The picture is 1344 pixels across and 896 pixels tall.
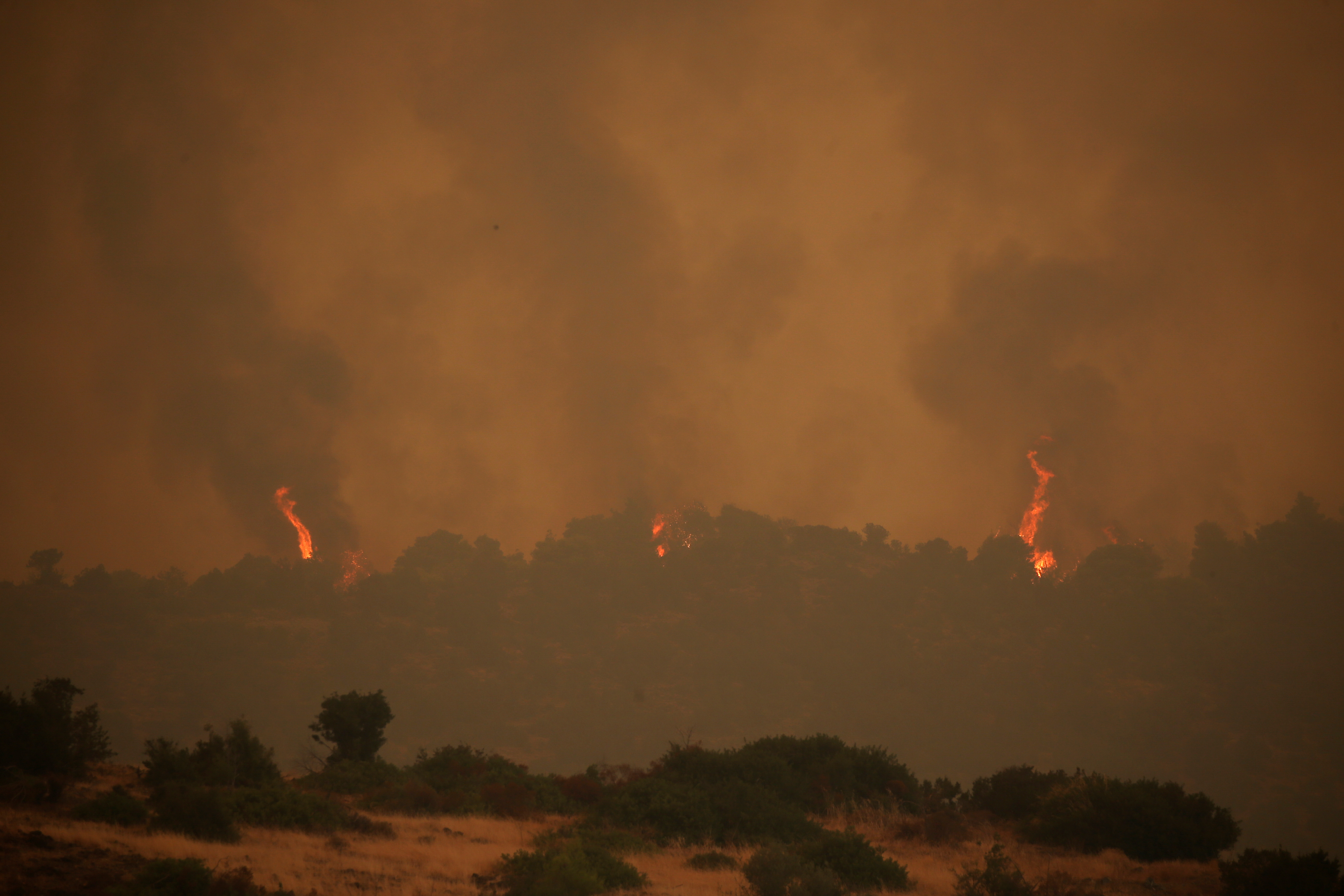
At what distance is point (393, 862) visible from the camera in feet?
44.5

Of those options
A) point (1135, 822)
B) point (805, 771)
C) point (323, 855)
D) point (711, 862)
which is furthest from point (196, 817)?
point (1135, 822)

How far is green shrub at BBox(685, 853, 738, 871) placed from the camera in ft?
50.5

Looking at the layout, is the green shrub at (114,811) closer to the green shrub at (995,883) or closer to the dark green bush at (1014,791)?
the green shrub at (995,883)

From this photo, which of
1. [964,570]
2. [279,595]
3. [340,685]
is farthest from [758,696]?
[279,595]

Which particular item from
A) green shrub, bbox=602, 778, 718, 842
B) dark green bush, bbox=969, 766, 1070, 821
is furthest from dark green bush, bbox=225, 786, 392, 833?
dark green bush, bbox=969, 766, 1070, 821

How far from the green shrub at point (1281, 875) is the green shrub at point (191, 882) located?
48.9 feet

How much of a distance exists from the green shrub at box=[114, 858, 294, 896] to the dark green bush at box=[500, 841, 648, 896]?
3.37 m

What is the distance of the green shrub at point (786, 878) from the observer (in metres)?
12.5

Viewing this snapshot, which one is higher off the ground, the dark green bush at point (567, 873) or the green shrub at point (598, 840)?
the dark green bush at point (567, 873)

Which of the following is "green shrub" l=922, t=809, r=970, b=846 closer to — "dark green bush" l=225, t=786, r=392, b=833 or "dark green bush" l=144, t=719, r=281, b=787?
"dark green bush" l=225, t=786, r=392, b=833

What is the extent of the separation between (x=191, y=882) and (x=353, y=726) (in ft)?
65.0

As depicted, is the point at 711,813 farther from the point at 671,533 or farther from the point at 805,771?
the point at 671,533

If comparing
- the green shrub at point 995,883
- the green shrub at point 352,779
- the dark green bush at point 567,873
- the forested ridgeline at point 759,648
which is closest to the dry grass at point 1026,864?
the green shrub at point 995,883

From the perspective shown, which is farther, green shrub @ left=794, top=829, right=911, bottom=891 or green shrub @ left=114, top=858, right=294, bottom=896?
green shrub @ left=794, top=829, right=911, bottom=891
